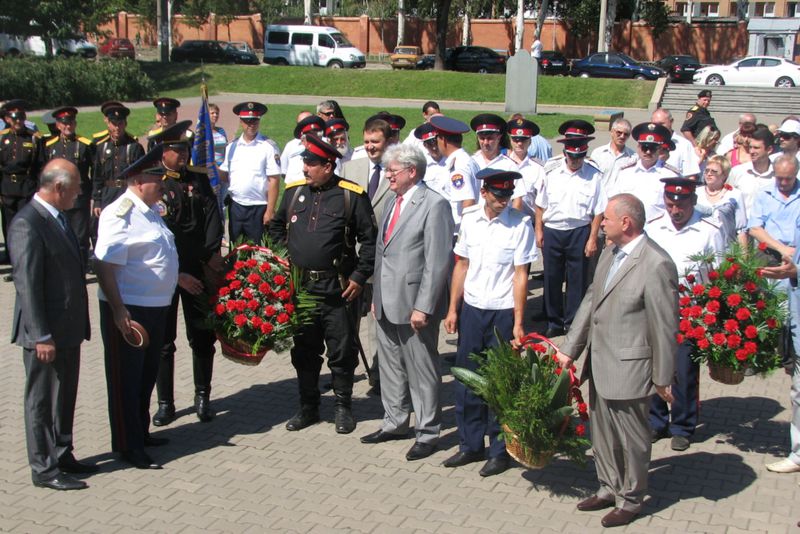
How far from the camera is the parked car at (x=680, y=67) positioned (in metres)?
42.4

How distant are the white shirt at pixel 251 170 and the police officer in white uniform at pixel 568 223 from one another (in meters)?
2.98

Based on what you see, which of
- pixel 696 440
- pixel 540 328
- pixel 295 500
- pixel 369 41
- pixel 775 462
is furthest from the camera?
pixel 369 41

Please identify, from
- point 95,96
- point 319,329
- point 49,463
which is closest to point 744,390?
point 319,329

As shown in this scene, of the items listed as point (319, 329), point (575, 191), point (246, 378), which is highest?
point (575, 191)

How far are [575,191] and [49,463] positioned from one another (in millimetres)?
5771

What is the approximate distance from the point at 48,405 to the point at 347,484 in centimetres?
204

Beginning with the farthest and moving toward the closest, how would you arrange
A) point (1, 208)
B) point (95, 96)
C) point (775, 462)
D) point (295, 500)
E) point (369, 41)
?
1. point (369, 41)
2. point (95, 96)
3. point (1, 208)
4. point (775, 462)
5. point (295, 500)

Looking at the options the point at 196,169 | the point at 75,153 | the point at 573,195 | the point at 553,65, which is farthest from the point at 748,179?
the point at 553,65

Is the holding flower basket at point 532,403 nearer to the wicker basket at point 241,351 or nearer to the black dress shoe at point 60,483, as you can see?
the wicker basket at point 241,351

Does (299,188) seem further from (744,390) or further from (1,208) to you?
(1,208)

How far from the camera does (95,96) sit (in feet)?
114

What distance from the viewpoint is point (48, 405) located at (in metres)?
5.88

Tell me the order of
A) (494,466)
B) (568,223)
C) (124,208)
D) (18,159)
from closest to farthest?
(124,208) → (494,466) → (568,223) → (18,159)

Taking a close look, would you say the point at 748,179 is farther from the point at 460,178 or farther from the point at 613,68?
the point at 613,68
